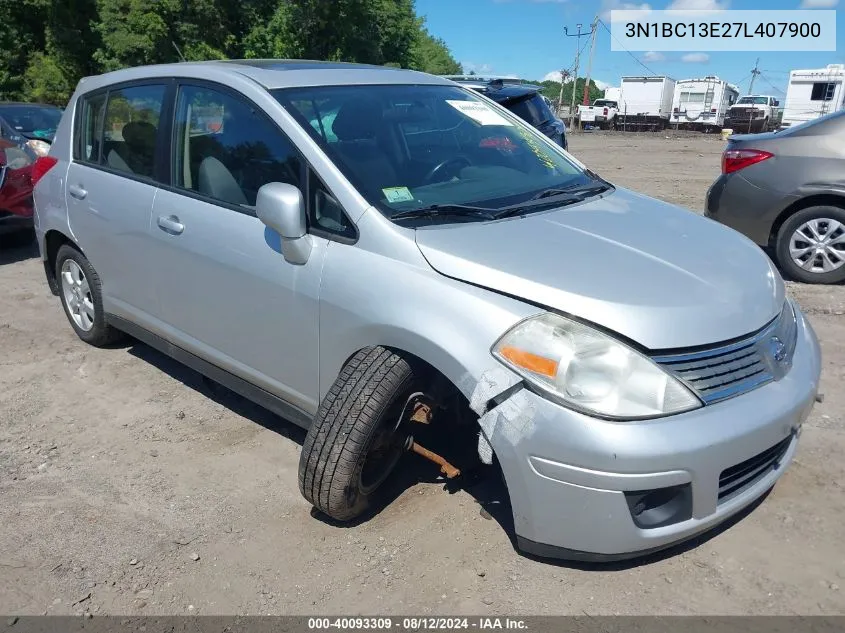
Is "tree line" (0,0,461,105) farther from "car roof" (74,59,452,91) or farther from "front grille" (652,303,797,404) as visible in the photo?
"front grille" (652,303,797,404)

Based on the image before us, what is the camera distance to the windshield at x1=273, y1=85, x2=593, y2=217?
2988mm

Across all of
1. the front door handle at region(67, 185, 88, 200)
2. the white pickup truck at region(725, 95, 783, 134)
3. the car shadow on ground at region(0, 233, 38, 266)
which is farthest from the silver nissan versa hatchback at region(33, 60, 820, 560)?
the white pickup truck at region(725, 95, 783, 134)

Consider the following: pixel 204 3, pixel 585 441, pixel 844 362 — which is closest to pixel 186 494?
pixel 585 441

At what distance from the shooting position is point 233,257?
320cm

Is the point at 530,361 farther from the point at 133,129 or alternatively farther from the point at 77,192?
the point at 77,192

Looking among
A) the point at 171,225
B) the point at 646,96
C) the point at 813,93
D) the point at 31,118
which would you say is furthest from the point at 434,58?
the point at 171,225

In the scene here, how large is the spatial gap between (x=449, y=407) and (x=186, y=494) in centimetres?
127

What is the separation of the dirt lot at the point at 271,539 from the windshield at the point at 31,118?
317 inches

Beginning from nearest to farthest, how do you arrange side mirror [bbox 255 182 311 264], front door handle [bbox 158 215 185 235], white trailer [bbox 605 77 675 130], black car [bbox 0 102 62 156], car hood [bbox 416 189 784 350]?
car hood [bbox 416 189 784 350]
side mirror [bbox 255 182 311 264]
front door handle [bbox 158 215 185 235]
black car [bbox 0 102 62 156]
white trailer [bbox 605 77 675 130]

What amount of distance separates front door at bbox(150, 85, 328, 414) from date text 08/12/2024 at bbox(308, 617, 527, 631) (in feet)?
3.02

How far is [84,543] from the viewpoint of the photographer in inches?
113

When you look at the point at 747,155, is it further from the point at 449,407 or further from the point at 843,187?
the point at 449,407

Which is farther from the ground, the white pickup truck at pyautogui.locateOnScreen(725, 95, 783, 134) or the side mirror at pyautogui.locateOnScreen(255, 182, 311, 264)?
the side mirror at pyautogui.locateOnScreen(255, 182, 311, 264)

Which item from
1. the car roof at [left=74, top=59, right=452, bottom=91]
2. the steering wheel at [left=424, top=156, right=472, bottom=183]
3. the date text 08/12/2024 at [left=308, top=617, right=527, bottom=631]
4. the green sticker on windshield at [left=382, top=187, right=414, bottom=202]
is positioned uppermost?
the car roof at [left=74, top=59, right=452, bottom=91]
